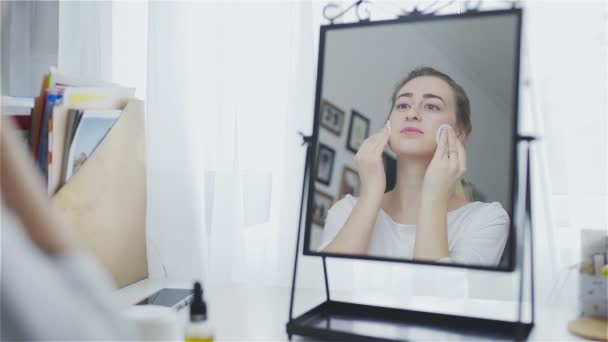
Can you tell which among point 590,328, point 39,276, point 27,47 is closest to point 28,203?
point 39,276

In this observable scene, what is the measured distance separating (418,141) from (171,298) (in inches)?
21.5

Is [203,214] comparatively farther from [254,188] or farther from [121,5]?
[121,5]

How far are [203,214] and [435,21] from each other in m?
0.70

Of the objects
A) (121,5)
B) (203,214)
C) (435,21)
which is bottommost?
(203,214)

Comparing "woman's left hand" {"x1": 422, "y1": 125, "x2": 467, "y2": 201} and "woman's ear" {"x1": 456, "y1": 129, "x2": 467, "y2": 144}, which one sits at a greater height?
"woman's ear" {"x1": 456, "y1": 129, "x2": 467, "y2": 144}

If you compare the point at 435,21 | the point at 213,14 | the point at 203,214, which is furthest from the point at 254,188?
the point at 435,21

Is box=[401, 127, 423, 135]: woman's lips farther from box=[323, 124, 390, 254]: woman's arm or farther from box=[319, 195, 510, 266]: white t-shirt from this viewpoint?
box=[319, 195, 510, 266]: white t-shirt

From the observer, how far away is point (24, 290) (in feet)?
1.09

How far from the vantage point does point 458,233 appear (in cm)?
91

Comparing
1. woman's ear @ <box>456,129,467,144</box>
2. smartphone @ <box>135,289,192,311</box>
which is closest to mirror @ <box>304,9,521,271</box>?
woman's ear @ <box>456,129,467,144</box>

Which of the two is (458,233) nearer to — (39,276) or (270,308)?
(270,308)

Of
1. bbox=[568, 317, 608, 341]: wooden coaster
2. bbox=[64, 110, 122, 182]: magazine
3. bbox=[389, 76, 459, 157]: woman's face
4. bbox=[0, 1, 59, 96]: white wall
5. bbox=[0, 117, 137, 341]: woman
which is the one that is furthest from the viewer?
bbox=[0, 1, 59, 96]: white wall

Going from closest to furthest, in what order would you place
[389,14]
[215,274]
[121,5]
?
[389,14] < [215,274] < [121,5]

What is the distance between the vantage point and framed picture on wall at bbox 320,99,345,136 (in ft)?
3.23
